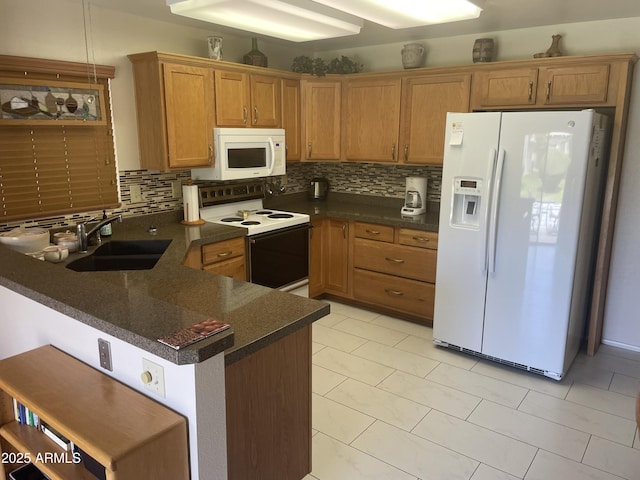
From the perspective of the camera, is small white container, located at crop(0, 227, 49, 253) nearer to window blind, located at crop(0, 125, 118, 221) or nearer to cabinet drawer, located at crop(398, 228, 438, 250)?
window blind, located at crop(0, 125, 118, 221)

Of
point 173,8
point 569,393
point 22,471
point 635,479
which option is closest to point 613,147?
point 569,393

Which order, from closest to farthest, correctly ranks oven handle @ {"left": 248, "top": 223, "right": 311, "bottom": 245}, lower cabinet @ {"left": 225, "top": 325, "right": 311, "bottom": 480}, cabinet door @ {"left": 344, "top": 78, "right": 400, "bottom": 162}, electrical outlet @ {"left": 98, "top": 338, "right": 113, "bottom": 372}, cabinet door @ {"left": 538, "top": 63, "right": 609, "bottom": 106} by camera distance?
electrical outlet @ {"left": 98, "top": 338, "right": 113, "bottom": 372}
lower cabinet @ {"left": 225, "top": 325, "right": 311, "bottom": 480}
cabinet door @ {"left": 538, "top": 63, "right": 609, "bottom": 106}
oven handle @ {"left": 248, "top": 223, "right": 311, "bottom": 245}
cabinet door @ {"left": 344, "top": 78, "right": 400, "bottom": 162}

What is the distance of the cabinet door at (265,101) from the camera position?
3854 mm

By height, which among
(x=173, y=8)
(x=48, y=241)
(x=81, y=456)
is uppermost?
(x=173, y=8)

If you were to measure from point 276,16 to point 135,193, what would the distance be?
1.64m

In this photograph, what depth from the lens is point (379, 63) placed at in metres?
4.44

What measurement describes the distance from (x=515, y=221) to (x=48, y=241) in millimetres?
2762

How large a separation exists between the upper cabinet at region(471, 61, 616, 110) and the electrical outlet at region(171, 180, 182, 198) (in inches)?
91.5

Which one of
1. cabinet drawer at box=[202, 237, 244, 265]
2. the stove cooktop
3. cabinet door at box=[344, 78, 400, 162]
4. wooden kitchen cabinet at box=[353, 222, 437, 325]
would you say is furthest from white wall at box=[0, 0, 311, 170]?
wooden kitchen cabinet at box=[353, 222, 437, 325]

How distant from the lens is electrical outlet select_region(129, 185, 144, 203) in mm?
3479

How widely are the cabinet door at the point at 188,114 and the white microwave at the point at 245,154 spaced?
0.09 m

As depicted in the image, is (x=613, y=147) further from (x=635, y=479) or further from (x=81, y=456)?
(x=81, y=456)

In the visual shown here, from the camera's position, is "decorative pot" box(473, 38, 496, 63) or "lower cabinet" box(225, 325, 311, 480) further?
"decorative pot" box(473, 38, 496, 63)

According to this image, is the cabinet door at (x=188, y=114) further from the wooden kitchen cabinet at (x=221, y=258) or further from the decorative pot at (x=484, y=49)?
the decorative pot at (x=484, y=49)
